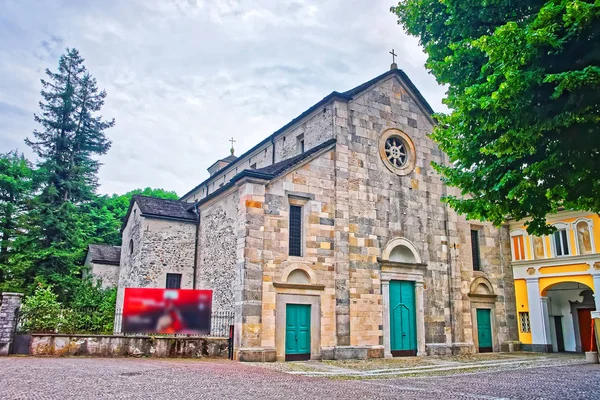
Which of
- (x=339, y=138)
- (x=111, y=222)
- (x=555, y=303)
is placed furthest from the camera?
(x=111, y=222)

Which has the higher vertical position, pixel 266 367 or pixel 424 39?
pixel 424 39

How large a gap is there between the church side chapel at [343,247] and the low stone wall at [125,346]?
3.65 ft

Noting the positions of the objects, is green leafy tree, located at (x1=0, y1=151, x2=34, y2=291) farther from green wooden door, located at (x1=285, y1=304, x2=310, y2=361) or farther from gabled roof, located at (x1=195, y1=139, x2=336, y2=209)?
green wooden door, located at (x1=285, y1=304, x2=310, y2=361)

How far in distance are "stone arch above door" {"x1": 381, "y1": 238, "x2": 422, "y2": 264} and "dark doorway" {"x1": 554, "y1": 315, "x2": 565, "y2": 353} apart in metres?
8.91

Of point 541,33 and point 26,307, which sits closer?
point 541,33

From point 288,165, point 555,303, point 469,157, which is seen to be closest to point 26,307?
point 288,165

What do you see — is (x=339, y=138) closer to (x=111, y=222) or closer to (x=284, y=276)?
(x=284, y=276)

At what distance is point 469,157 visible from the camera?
9.89 metres

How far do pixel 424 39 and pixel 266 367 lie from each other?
10214mm

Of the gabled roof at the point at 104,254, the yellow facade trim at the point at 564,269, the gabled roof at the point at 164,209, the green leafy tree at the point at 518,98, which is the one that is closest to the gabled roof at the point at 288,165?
the gabled roof at the point at 164,209

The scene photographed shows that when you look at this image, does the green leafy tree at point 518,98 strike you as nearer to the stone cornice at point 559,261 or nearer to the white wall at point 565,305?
the stone cornice at point 559,261

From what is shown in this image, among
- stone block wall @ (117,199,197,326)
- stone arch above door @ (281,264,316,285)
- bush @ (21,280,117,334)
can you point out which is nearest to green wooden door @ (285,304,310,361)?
stone arch above door @ (281,264,316,285)

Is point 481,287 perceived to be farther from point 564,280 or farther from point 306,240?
point 306,240

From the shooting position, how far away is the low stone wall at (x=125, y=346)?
15.1 m
